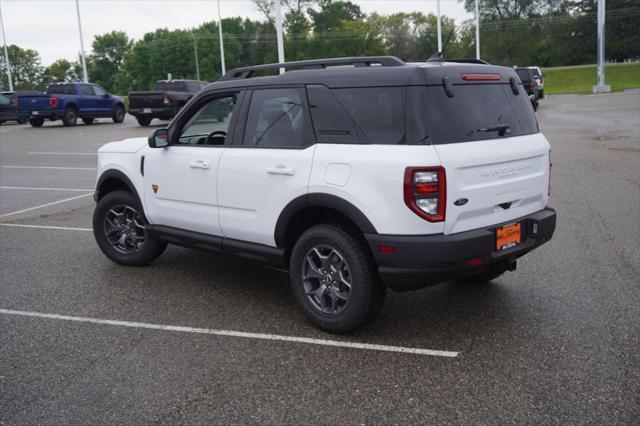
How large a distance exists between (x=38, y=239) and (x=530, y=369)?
6298 millimetres

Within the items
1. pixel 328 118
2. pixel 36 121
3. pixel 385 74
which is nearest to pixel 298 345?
pixel 328 118

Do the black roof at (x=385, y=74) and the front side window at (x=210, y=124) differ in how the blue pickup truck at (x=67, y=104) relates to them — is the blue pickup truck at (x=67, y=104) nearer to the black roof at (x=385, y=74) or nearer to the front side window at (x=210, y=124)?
the front side window at (x=210, y=124)

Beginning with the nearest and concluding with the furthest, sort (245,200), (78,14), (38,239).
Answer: (245,200) → (38,239) → (78,14)

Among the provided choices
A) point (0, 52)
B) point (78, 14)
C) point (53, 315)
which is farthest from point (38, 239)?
point (0, 52)

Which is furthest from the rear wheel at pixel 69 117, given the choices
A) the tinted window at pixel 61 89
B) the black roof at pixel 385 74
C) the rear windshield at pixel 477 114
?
the rear windshield at pixel 477 114

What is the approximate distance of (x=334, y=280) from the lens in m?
4.55

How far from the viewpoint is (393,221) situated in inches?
160

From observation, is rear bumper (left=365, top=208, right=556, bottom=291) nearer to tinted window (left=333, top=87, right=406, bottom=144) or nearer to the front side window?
tinted window (left=333, top=87, right=406, bottom=144)

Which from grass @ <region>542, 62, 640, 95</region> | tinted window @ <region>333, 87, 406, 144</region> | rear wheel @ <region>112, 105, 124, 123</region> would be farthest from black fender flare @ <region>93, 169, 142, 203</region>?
grass @ <region>542, 62, 640, 95</region>

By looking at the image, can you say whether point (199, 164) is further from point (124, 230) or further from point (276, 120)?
point (124, 230)

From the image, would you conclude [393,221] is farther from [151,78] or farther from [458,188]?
[151,78]

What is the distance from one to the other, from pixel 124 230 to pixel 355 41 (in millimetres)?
95039

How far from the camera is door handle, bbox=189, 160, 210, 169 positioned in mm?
5274

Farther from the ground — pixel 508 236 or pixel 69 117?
pixel 69 117
